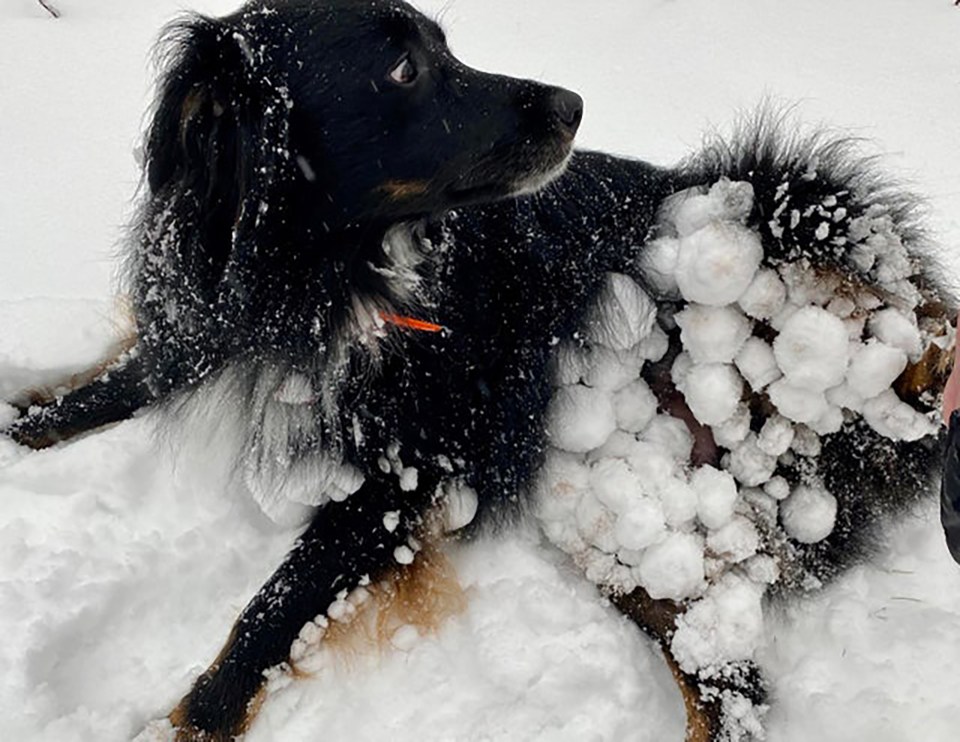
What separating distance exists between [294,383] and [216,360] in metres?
0.20

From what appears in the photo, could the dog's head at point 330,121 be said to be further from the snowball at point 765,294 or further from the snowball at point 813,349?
the snowball at point 813,349

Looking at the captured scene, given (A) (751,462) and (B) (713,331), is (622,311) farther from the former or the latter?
(A) (751,462)

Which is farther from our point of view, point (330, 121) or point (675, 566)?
point (675, 566)

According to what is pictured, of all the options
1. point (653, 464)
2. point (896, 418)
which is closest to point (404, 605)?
point (653, 464)

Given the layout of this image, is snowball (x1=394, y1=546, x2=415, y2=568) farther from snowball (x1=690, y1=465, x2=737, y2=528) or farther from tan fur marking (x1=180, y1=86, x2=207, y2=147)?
tan fur marking (x1=180, y1=86, x2=207, y2=147)

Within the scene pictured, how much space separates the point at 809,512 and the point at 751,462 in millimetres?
213

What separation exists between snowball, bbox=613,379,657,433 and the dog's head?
0.63m

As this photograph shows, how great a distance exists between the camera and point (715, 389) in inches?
87.5

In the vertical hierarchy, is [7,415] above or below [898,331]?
below

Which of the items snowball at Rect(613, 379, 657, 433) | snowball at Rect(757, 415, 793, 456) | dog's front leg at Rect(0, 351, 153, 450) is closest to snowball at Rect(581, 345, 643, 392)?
snowball at Rect(613, 379, 657, 433)

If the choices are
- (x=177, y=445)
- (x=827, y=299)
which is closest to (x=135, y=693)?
(x=177, y=445)

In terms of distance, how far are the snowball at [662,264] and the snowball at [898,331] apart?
48 cm

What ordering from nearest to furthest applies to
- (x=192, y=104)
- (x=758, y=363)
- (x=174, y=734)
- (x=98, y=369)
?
(x=192, y=104)
(x=758, y=363)
(x=174, y=734)
(x=98, y=369)

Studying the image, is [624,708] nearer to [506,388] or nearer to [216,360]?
[506,388]
